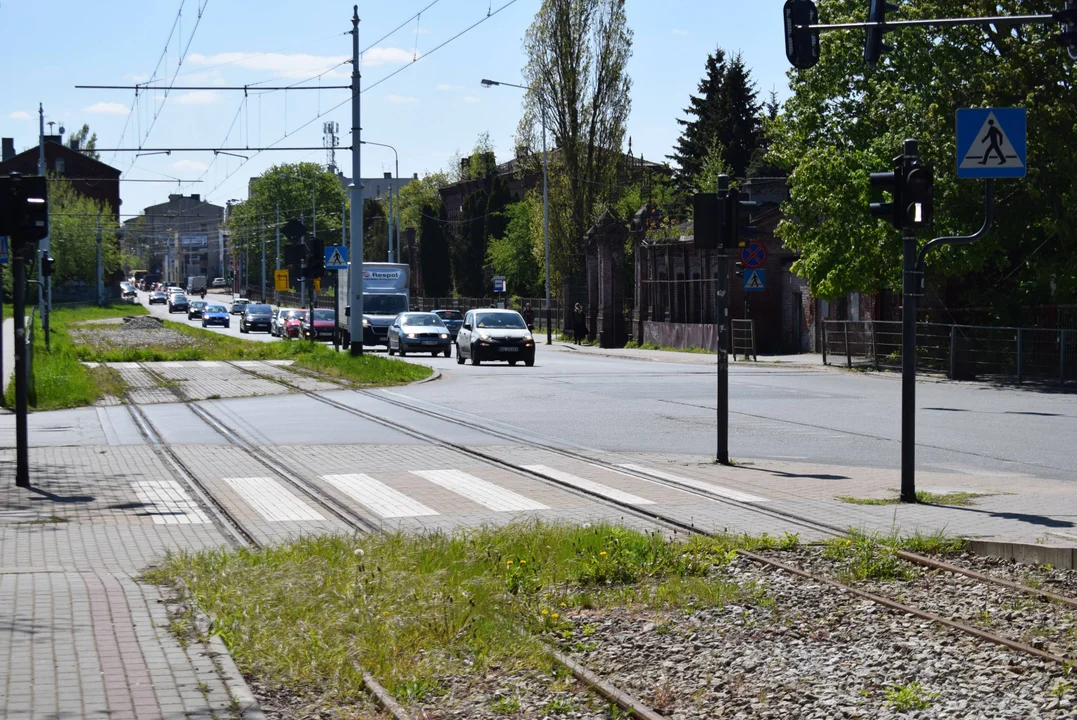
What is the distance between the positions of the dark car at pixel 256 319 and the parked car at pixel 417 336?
110ft

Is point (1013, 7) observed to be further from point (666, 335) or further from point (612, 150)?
point (612, 150)

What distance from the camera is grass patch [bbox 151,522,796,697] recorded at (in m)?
6.23

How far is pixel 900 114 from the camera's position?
110ft

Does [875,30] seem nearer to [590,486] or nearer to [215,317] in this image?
[590,486]

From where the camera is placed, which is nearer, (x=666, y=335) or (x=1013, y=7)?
(x=1013, y=7)

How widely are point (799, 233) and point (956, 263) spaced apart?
672 centimetres

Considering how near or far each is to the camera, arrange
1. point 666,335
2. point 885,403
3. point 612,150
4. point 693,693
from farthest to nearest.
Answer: point 612,150 → point 666,335 → point 885,403 → point 693,693

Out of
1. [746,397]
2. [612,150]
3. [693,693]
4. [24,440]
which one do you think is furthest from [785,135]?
[693,693]

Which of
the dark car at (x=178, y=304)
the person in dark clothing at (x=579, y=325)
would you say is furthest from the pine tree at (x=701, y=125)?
the dark car at (x=178, y=304)

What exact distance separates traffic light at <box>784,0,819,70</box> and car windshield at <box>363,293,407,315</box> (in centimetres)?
3550

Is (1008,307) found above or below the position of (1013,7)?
below

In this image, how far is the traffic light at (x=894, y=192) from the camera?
37.2ft

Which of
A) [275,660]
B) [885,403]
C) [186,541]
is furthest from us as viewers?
[885,403]

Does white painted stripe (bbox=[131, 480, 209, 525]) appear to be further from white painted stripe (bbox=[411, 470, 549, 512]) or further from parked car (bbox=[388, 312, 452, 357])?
parked car (bbox=[388, 312, 452, 357])
